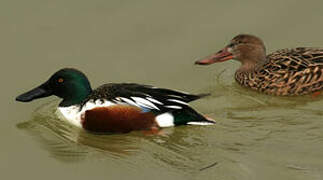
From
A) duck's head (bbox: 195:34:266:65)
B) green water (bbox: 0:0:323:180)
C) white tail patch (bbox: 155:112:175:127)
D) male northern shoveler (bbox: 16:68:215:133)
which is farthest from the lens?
duck's head (bbox: 195:34:266:65)

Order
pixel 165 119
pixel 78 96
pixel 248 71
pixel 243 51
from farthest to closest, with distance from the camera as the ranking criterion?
1. pixel 243 51
2. pixel 248 71
3. pixel 78 96
4. pixel 165 119

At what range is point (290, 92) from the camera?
30.2 ft

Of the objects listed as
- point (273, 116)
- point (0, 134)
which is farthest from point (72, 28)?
point (273, 116)

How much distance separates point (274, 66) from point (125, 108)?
2.38 metres

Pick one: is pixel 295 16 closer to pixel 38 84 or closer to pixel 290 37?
pixel 290 37

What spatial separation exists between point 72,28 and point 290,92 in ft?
11.0

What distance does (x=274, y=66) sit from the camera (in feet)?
31.0

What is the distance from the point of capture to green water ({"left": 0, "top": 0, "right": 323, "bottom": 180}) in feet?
24.4

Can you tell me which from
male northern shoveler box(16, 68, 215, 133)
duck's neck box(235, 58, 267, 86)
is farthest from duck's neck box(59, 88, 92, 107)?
duck's neck box(235, 58, 267, 86)

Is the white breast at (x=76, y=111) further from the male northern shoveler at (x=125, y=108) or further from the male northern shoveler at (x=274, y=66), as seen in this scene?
the male northern shoveler at (x=274, y=66)

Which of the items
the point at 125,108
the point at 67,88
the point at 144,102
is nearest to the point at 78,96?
the point at 67,88

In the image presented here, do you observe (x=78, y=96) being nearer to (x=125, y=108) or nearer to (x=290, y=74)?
(x=125, y=108)

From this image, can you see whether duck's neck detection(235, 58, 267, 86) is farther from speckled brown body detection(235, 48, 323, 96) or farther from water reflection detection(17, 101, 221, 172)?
water reflection detection(17, 101, 221, 172)

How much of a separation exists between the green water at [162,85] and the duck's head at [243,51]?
23 cm
